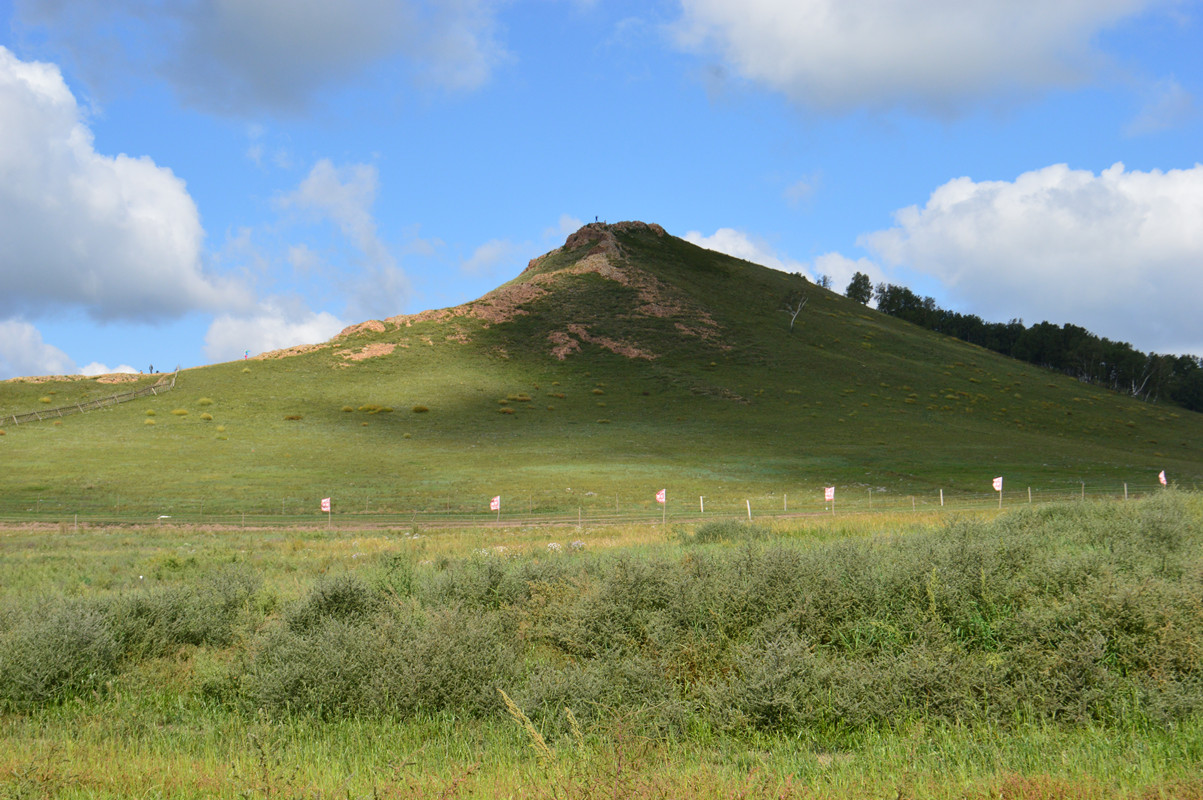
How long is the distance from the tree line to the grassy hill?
995 inches

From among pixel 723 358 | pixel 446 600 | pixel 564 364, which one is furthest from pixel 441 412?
pixel 446 600

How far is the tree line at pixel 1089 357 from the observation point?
14350cm

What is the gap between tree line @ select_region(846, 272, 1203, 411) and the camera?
143500 millimetres

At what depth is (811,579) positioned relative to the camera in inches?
444

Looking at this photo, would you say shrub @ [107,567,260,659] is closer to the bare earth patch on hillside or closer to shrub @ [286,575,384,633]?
shrub @ [286,575,384,633]

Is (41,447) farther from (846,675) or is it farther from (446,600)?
(846,675)

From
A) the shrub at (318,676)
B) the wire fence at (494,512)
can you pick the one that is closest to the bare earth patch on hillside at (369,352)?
the wire fence at (494,512)

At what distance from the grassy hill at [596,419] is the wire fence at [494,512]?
1.47ft

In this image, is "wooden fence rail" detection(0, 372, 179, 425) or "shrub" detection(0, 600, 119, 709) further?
"wooden fence rail" detection(0, 372, 179, 425)

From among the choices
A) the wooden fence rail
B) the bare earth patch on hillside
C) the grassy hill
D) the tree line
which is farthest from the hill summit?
the tree line

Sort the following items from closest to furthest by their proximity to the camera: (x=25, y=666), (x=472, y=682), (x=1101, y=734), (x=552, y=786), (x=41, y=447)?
(x=552, y=786) → (x=1101, y=734) → (x=472, y=682) → (x=25, y=666) → (x=41, y=447)

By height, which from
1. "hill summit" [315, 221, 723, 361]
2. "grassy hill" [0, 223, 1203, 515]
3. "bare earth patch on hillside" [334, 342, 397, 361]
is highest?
"hill summit" [315, 221, 723, 361]

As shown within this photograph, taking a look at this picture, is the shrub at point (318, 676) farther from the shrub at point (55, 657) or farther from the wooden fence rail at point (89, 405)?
the wooden fence rail at point (89, 405)

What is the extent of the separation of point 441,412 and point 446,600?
67806mm
